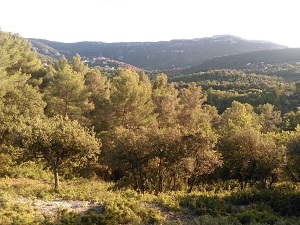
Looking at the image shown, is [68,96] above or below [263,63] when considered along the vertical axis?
above

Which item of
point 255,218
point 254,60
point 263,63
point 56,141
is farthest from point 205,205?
point 254,60

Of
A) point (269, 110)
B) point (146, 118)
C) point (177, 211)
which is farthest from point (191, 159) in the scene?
point (269, 110)

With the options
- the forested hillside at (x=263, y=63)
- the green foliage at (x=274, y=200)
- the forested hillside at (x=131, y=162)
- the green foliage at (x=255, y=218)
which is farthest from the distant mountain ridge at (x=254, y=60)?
the green foliage at (x=255, y=218)

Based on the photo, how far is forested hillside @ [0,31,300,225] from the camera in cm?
1619

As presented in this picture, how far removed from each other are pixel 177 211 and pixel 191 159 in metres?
5.42

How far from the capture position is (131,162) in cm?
2239

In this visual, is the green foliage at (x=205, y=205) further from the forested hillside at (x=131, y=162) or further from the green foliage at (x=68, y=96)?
the green foliage at (x=68, y=96)

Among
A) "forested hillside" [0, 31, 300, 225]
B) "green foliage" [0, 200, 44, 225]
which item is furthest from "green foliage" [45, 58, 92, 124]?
"green foliage" [0, 200, 44, 225]

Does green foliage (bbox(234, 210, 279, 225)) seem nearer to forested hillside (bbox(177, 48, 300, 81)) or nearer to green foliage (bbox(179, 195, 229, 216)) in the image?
green foliage (bbox(179, 195, 229, 216))

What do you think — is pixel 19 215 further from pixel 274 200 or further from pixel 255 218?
pixel 274 200

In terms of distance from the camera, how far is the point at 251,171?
24.0 meters

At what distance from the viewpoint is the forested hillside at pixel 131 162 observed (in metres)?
16.2

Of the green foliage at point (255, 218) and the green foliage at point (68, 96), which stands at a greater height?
the green foliage at point (68, 96)

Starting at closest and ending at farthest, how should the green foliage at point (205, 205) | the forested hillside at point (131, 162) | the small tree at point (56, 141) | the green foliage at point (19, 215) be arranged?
the green foliage at point (19, 215) < the forested hillside at point (131, 162) < the green foliage at point (205, 205) < the small tree at point (56, 141)
